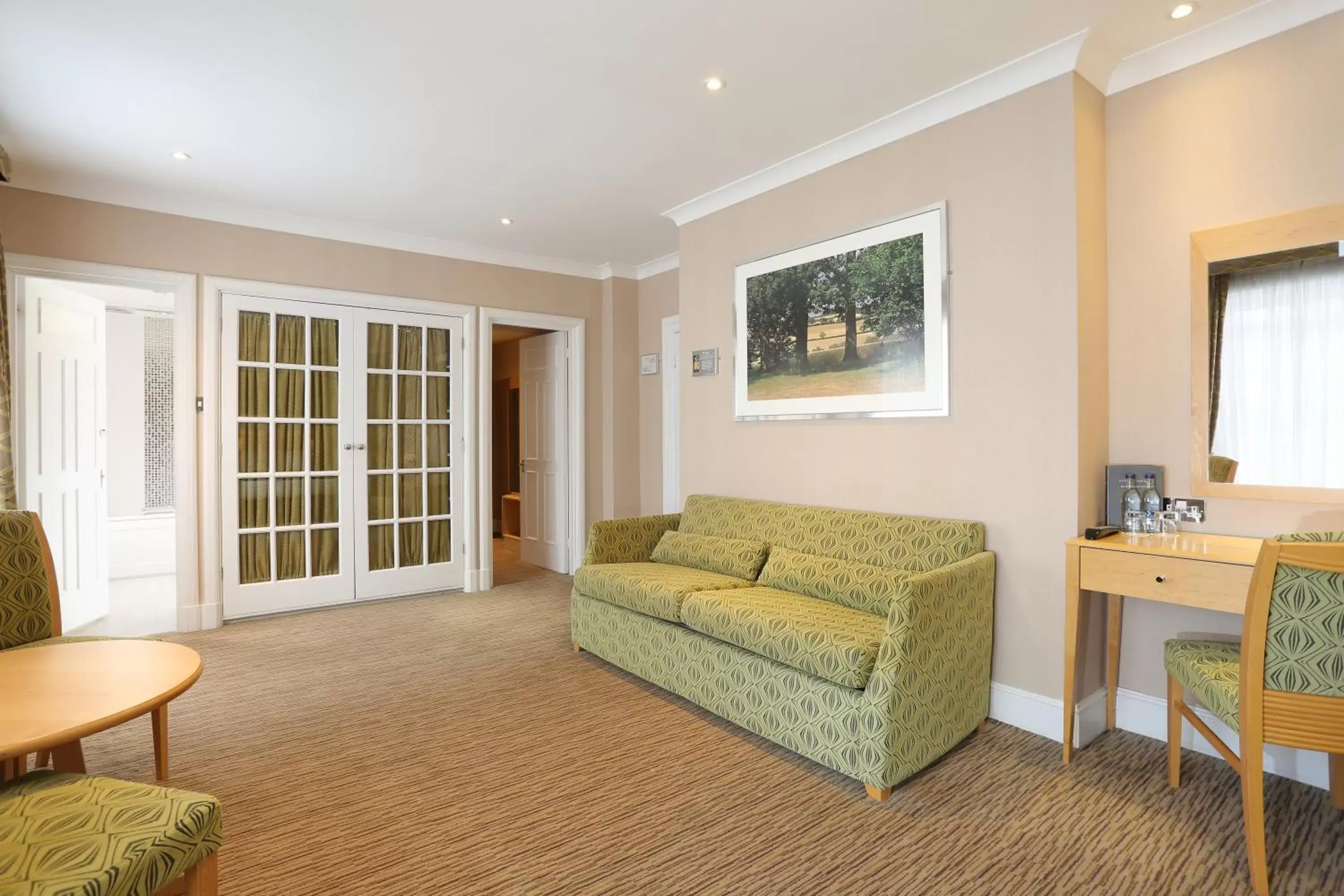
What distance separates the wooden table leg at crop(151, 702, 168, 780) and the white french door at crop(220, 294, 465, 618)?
2309mm

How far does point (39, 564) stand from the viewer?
2434 millimetres

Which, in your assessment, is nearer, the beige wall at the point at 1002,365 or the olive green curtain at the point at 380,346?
the beige wall at the point at 1002,365

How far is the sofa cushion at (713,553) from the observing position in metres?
3.38

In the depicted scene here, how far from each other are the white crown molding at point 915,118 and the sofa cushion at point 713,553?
2003mm

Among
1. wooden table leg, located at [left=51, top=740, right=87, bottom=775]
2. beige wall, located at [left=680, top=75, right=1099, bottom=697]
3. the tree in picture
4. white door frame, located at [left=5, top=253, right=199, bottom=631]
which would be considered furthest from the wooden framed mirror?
white door frame, located at [left=5, top=253, right=199, bottom=631]

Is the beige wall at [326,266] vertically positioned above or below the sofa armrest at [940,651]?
above

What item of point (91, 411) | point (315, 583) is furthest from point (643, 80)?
point (91, 411)

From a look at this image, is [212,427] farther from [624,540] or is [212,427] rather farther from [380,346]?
[624,540]

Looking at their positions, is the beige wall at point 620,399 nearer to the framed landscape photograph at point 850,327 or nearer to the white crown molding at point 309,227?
the white crown molding at point 309,227

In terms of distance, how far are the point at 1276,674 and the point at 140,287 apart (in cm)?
561

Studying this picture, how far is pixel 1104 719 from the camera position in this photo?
274cm

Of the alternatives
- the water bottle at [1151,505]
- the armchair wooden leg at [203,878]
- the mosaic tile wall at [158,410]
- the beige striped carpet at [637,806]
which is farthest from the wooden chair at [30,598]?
the mosaic tile wall at [158,410]

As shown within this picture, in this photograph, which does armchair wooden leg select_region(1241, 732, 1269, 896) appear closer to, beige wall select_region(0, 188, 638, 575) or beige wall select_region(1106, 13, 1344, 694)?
beige wall select_region(1106, 13, 1344, 694)

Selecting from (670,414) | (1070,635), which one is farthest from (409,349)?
(1070,635)
